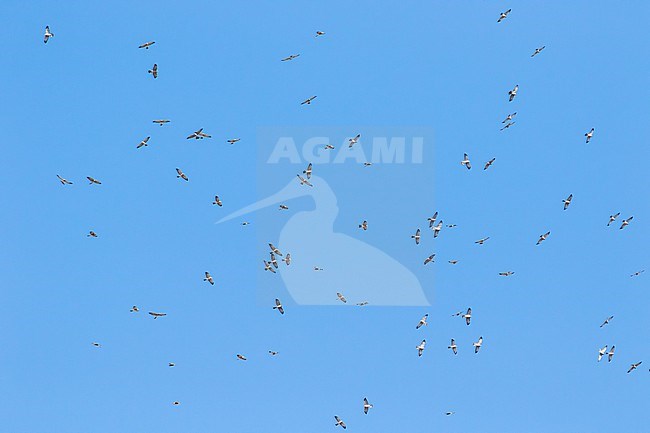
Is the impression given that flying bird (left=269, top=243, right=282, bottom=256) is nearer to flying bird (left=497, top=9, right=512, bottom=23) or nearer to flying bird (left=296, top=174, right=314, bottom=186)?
flying bird (left=296, top=174, right=314, bottom=186)

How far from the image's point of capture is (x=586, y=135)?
21.1m

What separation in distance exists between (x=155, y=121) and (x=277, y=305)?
4.09 metres

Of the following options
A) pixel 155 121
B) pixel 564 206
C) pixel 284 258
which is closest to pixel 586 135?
pixel 564 206

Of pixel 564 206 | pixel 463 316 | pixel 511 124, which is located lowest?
pixel 463 316

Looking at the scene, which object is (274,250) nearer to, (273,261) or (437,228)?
(273,261)

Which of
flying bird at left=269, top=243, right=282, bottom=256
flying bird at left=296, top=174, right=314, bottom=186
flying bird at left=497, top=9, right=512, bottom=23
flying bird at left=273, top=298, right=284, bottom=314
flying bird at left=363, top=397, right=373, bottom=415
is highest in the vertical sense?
flying bird at left=497, top=9, right=512, bottom=23

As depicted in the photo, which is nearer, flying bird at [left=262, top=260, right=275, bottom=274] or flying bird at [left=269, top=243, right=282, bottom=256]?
flying bird at [left=262, top=260, right=275, bottom=274]

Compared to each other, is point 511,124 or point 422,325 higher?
point 511,124

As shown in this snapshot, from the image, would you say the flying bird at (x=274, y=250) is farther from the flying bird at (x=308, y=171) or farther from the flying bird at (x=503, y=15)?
the flying bird at (x=503, y=15)

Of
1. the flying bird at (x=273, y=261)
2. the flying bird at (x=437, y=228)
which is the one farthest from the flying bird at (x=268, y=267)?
the flying bird at (x=437, y=228)

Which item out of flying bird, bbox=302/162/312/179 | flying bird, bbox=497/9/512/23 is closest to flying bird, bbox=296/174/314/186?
flying bird, bbox=302/162/312/179

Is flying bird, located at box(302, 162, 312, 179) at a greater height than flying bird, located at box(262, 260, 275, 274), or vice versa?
flying bird, located at box(302, 162, 312, 179)

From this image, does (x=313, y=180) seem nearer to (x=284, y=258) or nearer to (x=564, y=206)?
(x=284, y=258)

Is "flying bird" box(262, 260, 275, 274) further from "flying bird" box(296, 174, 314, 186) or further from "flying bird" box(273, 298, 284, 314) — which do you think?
"flying bird" box(296, 174, 314, 186)
